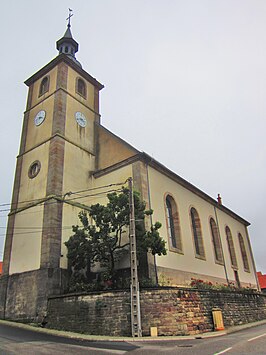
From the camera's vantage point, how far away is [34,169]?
67.8 ft

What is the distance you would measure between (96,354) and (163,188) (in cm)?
1294

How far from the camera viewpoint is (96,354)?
8016mm

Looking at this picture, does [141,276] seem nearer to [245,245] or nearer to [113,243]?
[113,243]

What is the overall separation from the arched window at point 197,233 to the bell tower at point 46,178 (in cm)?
833

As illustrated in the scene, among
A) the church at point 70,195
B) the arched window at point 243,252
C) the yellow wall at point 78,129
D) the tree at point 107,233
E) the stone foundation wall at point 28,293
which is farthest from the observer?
the arched window at point 243,252

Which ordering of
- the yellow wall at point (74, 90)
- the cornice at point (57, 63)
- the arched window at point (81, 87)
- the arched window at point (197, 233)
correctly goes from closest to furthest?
the arched window at point (197, 233), the yellow wall at point (74, 90), the cornice at point (57, 63), the arched window at point (81, 87)

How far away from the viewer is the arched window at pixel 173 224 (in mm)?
19625

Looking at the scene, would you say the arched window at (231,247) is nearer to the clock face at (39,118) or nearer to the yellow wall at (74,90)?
the yellow wall at (74,90)

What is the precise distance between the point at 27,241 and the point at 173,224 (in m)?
9.14

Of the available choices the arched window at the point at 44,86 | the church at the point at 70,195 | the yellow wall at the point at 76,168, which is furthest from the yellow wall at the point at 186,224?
the arched window at the point at 44,86

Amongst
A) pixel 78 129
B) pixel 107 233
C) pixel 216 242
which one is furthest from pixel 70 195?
pixel 216 242

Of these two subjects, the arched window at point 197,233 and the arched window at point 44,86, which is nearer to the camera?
the arched window at point 197,233

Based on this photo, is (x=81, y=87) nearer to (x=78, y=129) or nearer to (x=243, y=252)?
(x=78, y=129)

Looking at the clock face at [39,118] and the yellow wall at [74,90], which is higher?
the yellow wall at [74,90]
